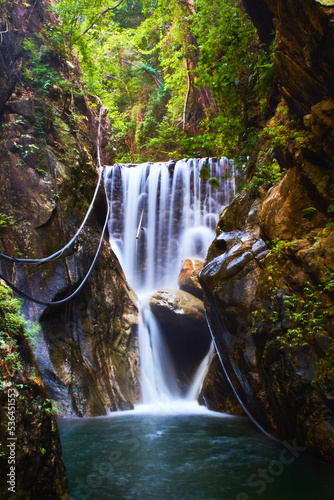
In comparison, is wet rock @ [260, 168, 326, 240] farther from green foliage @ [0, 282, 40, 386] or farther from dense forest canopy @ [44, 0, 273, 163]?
green foliage @ [0, 282, 40, 386]

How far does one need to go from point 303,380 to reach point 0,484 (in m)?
3.62

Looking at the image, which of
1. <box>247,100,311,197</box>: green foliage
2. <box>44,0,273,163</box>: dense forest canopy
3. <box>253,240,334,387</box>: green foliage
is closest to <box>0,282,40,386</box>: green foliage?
<box>253,240,334,387</box>: green foliage

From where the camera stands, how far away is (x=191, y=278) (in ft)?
34.4

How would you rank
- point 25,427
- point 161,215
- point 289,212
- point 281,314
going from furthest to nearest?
point 161,215, point 289,212, point 281,314, point 25,427

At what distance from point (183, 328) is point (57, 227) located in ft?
14.9

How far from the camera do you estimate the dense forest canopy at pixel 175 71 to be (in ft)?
26.0

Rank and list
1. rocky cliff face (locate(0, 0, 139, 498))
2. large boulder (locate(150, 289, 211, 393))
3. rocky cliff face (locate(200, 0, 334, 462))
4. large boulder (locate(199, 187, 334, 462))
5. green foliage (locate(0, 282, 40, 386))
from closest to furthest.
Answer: green foliage (locate(0, 282, 40, 386)) → rocky cliff face (locate(200, 0, 334, 462)) → large boulder (locate(199, 187, 334, 462)) → rocky cliff face (locate(0, 0, 139, 498)) → large boulder (locate(150, 289, 211, 393))

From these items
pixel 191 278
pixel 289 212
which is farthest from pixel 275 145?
pixel 191 278

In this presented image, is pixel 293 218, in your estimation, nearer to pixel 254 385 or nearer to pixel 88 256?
pixel 254 385

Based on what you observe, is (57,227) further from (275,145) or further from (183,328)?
(275,145)

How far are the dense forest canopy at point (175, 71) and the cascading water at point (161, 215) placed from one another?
5.56ft

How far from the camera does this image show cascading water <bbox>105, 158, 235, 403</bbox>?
13641mm

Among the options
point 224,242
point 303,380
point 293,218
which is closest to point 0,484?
point 303,380

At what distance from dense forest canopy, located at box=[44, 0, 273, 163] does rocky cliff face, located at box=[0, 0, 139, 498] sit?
59.1 inches
